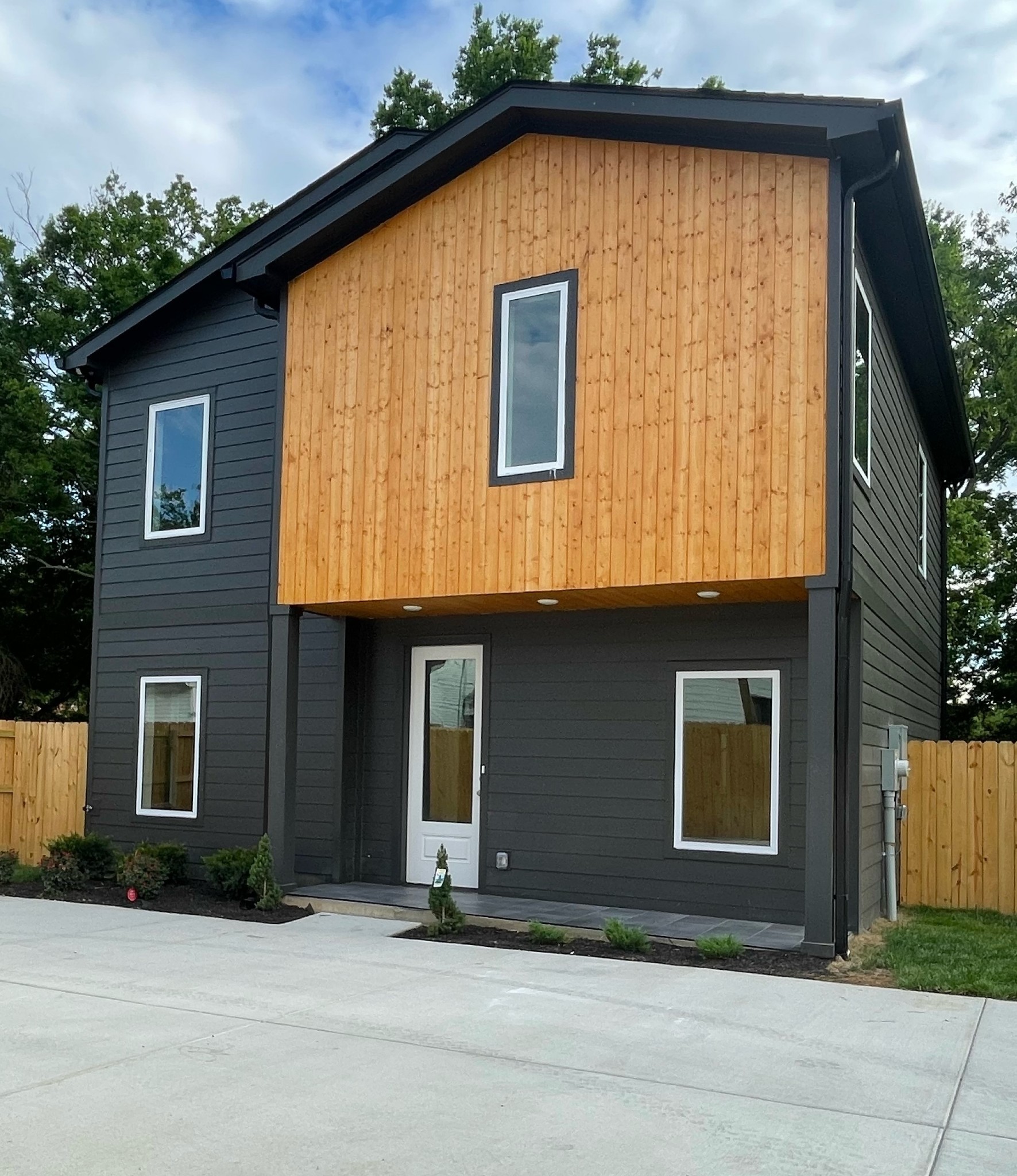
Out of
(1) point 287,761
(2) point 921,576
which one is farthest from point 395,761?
(2) point 921,576

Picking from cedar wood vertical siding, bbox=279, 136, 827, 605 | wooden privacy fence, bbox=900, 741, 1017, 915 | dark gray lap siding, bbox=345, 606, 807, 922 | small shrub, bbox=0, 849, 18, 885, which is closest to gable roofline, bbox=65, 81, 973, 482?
cedar wood vertical siding, bbox=279, 136, 827, 605

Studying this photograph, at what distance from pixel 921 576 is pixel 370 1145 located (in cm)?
1125

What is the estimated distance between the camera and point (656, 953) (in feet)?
26.6

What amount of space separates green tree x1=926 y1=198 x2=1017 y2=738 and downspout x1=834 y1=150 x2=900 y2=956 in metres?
12.8

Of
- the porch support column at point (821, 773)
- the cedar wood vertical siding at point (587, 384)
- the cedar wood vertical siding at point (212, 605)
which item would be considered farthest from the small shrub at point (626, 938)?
the cedar wood vertical siding at point (212, 605)

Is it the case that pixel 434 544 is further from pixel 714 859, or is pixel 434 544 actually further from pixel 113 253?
pixel 113 253

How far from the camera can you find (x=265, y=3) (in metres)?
14.7

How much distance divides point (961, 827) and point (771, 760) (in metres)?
2.71

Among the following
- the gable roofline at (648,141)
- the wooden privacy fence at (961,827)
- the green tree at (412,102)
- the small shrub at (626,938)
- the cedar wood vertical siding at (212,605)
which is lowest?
the small shrub at (626,938)

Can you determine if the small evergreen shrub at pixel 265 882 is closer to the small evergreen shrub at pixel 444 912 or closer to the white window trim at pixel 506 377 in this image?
the small evergreen shrub at pixel 444 912

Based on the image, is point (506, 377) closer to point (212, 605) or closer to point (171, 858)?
point (212, 605)

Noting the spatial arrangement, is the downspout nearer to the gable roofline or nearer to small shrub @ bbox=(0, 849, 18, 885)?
the gable roofline

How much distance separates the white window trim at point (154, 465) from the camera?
12.2 m

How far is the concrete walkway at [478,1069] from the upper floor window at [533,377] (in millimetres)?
3524
